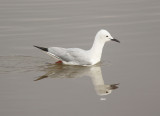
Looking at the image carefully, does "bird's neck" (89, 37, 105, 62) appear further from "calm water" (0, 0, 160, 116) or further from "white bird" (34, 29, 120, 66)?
"calm water" (0, 0, 160, 116)

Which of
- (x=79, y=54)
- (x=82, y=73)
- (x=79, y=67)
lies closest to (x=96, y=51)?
(x=79, y=54)

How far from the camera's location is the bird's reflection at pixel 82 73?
9.30m

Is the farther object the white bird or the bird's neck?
the bird's neck

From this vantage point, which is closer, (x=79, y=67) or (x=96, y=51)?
(x=79, y=67)

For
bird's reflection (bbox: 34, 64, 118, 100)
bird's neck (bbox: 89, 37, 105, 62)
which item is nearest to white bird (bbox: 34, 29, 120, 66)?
bird's neck (bbox: 89, 37, 105, 62)

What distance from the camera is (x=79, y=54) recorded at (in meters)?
11.0

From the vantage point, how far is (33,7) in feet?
51.4

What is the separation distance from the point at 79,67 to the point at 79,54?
0.35m

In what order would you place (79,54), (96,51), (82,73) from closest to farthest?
(82,73) → (79,54) → (96,51)

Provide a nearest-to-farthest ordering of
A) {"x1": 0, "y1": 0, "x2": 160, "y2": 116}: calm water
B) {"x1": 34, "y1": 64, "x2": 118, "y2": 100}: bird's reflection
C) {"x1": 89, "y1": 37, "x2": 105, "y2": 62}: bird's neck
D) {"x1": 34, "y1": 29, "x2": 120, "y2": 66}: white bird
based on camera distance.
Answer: {"x1": 0, "y1": 0, "x2": 160, "y2": 116}: calm water
{"x1": 34, "y1": 64, "x2": 118, "y2": 100}: bird's reflection
{"x1": 34, "y1": 29, "x2": 120, "y2": 66}: white bird
{"x1": 89, "y1": 37, "x2": 105, "y2": 62}: bird's neck

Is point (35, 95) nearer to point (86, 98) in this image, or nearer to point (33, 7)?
point (86, 98)

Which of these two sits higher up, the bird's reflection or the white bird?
the white bird

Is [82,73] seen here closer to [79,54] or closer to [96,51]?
[79,54]

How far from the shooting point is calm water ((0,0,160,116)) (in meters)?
8.30
